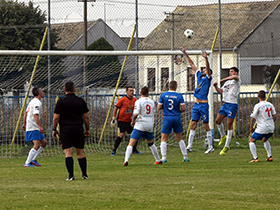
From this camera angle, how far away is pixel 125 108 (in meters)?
16.0

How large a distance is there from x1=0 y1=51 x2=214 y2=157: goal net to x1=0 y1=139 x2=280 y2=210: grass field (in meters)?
3.83

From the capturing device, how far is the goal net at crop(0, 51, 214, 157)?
1723cm

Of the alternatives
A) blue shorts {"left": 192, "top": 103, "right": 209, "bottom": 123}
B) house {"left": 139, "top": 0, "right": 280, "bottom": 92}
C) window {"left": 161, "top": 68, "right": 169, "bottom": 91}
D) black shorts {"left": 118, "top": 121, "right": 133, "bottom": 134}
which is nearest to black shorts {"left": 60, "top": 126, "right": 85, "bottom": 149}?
blue shorts {"left": 192, "top": 103, "right": 209, "bottom": 123}

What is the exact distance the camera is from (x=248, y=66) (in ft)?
99.0

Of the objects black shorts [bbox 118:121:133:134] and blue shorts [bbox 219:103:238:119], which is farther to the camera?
black shorts [bbox 118:121:133:134]

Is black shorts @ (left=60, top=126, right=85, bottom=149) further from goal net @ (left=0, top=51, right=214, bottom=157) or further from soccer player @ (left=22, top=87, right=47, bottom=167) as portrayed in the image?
goal net @ (left=0, top=51, right=214, bottom=157)

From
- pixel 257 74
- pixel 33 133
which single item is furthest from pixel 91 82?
pixel 257 74

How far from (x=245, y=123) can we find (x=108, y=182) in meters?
11.3

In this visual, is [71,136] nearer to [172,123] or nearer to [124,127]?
[172,123]

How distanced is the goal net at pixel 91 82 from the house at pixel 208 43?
0.04 m

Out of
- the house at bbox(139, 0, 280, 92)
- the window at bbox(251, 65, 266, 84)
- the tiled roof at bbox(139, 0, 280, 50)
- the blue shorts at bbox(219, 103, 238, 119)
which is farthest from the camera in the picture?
the window at bbox(251, 65, 266, 84)

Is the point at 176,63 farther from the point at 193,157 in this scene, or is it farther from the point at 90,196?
the point at 90,196

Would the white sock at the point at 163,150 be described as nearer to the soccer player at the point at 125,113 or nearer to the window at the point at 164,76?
the soccer player at the point at 125,113

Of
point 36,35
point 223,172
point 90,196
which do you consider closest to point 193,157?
point 223,172
